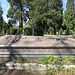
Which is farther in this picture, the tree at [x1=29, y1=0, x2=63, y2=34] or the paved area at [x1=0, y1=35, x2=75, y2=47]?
the tree at [x1=29, y1=0, x2=63, y2=34]

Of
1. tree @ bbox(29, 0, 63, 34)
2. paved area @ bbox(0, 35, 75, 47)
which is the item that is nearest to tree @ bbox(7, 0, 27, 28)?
tree @ bbox(29, 0, 63, 34)

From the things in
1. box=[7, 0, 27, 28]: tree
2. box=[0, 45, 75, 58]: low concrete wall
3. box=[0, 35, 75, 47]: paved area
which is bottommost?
box=[0, 45, 75, 58]: low concrete wall

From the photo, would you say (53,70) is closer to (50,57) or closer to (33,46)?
(50,57)

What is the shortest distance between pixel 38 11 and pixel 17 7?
19.7ft

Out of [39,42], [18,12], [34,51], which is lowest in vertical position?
[34,51]

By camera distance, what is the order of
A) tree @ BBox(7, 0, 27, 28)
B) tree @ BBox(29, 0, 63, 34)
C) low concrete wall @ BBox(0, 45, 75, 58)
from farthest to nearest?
tree @ BBox(29, 0, 63, 34), tree @ BBox(7, 0, 27, 28), low concrete wall @ BBox(0, 45, 75, 58)

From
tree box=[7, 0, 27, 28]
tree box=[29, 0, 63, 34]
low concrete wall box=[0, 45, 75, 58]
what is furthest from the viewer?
tree box=[29, 0, 63, 34]

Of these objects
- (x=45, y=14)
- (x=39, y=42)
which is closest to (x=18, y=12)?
(x=45, y=14)

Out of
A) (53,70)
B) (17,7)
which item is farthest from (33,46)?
(17,7)

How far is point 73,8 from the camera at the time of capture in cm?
2720

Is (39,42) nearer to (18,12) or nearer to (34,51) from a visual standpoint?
(34,51)

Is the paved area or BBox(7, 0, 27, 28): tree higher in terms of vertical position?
BBox(7, 0, 27, 28): tree

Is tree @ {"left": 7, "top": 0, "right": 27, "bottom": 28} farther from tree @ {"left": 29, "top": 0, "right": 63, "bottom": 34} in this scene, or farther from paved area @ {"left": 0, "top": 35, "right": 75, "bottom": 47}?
paved area @ {"left": 0, "top": 35, "right": 75, "bottom": 47}

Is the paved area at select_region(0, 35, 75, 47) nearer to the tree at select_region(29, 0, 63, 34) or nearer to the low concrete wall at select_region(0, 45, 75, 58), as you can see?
the low concrete wall at select_region(0, 45, 75, 58)
